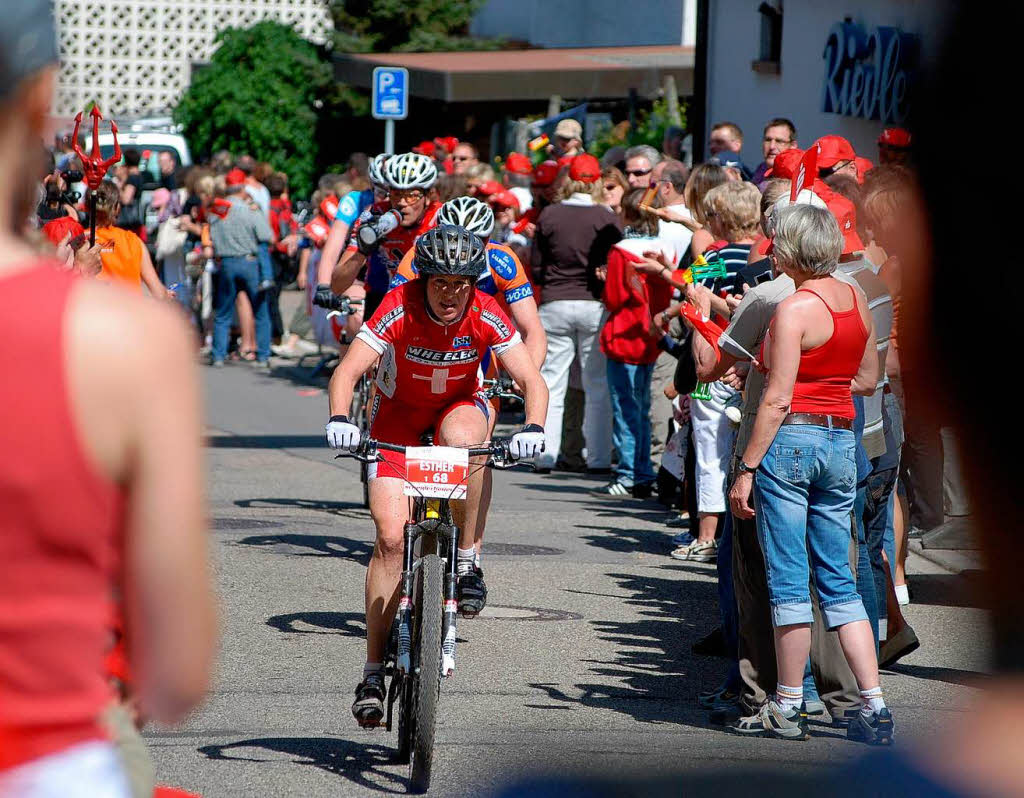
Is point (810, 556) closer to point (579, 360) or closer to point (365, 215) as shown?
point (365, 215)

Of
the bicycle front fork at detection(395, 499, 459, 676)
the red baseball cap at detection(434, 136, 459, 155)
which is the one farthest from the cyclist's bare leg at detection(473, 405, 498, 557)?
the red baseball cap at detection(434, 136, 459, 155)

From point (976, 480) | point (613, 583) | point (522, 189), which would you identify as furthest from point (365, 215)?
point (976, 480)

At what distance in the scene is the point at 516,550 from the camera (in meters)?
9.66

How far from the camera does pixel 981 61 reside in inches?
36.6

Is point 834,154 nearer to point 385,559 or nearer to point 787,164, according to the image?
point 787,164

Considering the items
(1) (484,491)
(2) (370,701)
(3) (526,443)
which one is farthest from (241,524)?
(3) (526,443)

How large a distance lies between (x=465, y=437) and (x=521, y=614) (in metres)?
2.04

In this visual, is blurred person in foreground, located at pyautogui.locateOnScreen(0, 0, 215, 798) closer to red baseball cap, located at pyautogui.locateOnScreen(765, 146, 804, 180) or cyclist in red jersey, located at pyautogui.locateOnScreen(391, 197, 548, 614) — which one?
cyclist in red jersey, located at pyautogui.locateOnScreen(391, 197, 548, 614)

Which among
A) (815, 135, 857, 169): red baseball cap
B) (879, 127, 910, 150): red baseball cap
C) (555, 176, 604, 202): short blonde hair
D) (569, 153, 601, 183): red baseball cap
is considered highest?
(879, 127, 910, 150): red baseball cap

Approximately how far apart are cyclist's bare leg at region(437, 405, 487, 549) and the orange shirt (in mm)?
3571

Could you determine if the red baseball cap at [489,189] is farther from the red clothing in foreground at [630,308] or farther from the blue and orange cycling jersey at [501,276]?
the blue and orange cycling jersey at [501,276]

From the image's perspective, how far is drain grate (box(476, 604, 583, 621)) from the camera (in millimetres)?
7867

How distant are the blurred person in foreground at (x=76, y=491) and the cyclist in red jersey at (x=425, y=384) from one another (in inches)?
148

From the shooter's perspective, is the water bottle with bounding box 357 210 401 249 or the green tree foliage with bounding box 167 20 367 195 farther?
the green tree foliage with bounding box 167 20 367 195
